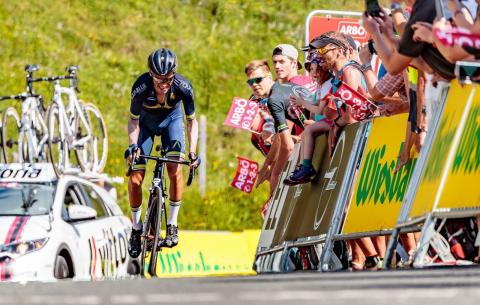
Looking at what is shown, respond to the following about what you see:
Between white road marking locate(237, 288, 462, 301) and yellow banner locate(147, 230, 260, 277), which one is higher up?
white road marking locate(237, 288, 462, 301)

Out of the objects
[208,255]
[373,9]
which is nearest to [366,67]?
[373,9]

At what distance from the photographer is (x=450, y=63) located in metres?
9.16

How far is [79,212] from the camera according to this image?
50.2ft

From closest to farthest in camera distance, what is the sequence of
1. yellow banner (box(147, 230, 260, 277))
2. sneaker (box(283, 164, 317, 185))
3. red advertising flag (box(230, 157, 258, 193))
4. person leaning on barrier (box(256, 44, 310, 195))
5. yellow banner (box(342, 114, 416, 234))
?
1. yellow banner (box(342, 114, 416, 234))
2. sneaker (box(283, 164, 317, 185))
3. person leaning on barrier (box(256, 44, 310, 195))
4. red advertising flag (box(230, 157, 258, 193))
5. yellow banner (box(147, 230, 260, 277))

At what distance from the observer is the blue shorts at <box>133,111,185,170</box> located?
49.6ft

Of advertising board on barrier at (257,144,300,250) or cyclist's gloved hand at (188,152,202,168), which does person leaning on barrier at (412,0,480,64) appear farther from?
cyclist's gloved hand at (188,152,202,168)

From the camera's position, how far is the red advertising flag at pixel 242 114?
1645 centimetres

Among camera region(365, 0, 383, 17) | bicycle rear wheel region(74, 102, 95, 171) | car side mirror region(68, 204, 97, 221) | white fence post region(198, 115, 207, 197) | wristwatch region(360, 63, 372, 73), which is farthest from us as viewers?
white fence post region(198, 115, 207, 197)

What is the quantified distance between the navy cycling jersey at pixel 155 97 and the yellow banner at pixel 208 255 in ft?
10.9

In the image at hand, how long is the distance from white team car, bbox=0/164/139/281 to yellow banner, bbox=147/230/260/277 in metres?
0.72

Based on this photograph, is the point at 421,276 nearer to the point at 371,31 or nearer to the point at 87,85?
the point at 371,31

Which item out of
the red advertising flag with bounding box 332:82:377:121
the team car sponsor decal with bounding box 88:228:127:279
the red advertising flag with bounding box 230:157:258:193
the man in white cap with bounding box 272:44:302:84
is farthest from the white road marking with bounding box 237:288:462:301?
the red advertising flag with bounding box 230:157:258:193

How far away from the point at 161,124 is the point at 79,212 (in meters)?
1.23

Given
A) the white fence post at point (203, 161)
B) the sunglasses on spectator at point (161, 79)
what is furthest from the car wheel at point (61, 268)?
the white fence post at point (203, 161)
